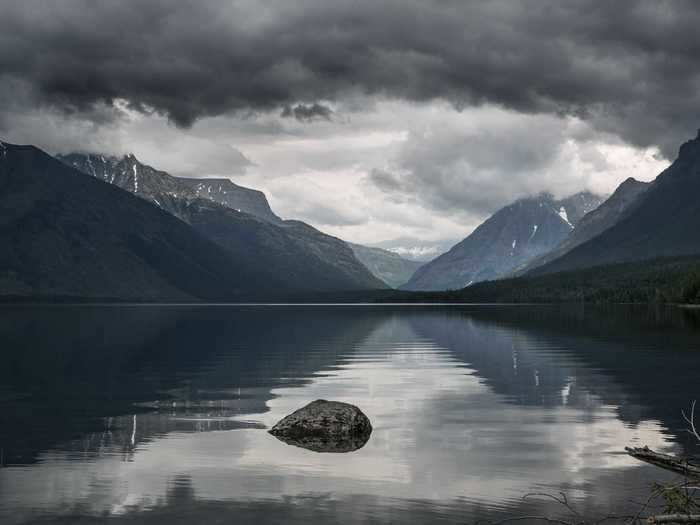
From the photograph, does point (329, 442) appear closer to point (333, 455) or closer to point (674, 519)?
point (333, 455)

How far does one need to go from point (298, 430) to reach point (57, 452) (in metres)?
10.5

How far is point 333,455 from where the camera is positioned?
33.6 meters

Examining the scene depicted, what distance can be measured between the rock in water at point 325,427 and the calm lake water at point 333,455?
1.13 meters

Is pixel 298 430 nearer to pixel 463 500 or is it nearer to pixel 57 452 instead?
pixel 57 452

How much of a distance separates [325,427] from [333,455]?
14.5 ft

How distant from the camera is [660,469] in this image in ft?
100

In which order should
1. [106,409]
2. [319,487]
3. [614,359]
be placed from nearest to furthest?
[319,487] < [106,409] < [614,359]

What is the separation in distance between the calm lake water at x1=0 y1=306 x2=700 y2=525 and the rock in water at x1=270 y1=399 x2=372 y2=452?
113cm

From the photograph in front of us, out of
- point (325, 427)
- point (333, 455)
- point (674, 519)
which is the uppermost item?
point (674, 519)

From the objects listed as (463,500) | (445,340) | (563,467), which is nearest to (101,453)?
(463,500)

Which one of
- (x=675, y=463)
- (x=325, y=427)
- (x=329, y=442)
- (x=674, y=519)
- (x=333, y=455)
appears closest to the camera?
(x=674, y=519)

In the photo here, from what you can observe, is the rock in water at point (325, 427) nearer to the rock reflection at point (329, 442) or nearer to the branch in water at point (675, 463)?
the rock reflection at point (329, 442)

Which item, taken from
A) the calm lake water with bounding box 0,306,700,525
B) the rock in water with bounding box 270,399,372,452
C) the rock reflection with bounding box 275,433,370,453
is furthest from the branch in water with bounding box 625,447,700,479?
the rock in water with bounding box 270,399,372,452

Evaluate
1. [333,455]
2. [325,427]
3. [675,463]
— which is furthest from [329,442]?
[675,463]
